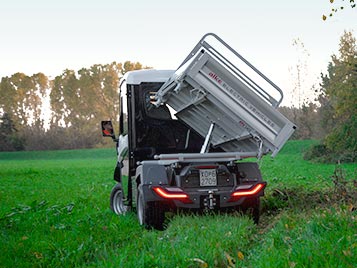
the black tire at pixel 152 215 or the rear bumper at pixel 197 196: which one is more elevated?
the rear bumper at pixel 197 196

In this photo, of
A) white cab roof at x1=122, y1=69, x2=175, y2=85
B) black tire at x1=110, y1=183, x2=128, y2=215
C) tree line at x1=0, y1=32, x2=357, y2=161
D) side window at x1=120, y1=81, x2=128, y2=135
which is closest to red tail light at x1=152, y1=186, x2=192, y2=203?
side window at x1=120, y1=81, x2=128, y2=135

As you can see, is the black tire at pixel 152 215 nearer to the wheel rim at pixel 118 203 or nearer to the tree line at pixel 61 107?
the wheel rim at pixel 118 203

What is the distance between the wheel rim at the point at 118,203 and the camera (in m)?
11.8

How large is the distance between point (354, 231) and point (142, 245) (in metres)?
2.49

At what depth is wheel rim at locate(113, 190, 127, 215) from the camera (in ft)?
38.8

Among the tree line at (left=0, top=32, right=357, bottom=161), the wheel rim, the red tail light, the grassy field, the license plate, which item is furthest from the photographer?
the tree line at (left=0, top=32, right=357, bottom=161)

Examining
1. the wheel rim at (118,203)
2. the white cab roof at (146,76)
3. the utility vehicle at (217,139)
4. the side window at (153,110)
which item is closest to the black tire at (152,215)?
the utility vehicle at (217,139)

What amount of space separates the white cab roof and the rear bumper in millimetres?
2489

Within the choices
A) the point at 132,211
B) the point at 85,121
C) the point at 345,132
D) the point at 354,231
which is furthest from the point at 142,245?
the point at 85,121

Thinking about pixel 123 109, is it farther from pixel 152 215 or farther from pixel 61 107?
pixel 61 107

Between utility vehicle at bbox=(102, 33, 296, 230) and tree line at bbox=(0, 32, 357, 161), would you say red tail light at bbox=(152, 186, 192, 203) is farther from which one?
tree line at bbox=(0, 32, 357, 161)

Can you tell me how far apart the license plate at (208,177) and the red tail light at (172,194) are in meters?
0.34

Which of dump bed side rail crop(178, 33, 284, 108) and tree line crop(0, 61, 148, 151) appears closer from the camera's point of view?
dump bed side rail crop(178, 33, 284, 108)

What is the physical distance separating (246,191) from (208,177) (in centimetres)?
64
